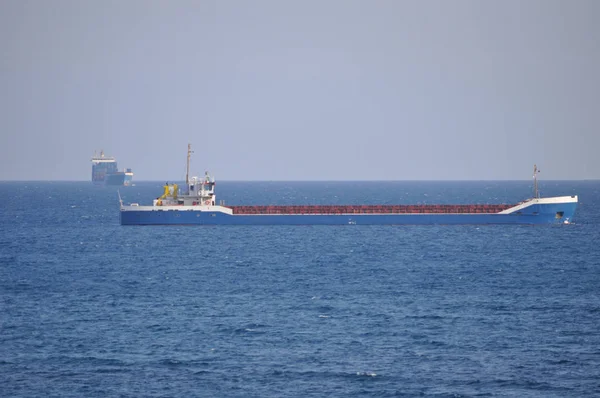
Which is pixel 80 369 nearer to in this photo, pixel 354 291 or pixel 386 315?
pixel 386 315

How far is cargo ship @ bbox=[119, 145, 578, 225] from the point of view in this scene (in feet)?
377

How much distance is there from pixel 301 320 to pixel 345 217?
215 ft

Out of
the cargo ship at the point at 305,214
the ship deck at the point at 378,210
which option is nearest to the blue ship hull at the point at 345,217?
the cargo ship at the point at 305,214

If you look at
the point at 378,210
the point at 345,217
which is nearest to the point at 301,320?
the point at 345,217

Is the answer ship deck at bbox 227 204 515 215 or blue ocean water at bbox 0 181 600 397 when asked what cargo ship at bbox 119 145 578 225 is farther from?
blue ocean water at bbox 0 181 600 397

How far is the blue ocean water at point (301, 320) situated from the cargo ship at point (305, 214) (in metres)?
12.2

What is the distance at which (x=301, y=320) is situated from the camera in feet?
183

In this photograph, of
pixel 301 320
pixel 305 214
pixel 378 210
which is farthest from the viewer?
pixel 378 210

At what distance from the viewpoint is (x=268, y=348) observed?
48.3 meters

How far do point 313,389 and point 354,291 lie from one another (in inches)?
1075

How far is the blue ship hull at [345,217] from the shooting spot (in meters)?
115

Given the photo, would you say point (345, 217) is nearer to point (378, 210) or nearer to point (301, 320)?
point (378, 210)

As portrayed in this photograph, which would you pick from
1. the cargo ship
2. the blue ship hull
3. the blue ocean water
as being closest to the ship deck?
the cargo ship

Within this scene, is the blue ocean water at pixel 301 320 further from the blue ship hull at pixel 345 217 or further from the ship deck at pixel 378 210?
the ship deck at pixel 378 210
